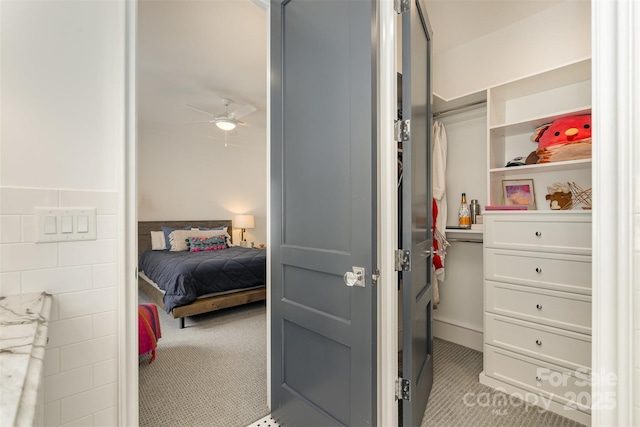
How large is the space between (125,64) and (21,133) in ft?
1.45

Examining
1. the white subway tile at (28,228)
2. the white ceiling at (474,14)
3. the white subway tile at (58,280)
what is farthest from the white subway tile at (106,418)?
the white ceiling at (474,14)

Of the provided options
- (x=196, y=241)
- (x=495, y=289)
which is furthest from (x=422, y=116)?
(x=196, y=241)

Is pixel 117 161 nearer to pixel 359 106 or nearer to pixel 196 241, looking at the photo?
pixel 359 106

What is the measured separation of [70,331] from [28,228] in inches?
15.9

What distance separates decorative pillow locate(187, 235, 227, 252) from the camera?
15.6 feet

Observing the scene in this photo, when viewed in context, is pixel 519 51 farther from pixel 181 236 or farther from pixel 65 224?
pixel 181 236

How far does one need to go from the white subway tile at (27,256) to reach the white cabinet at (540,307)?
7.68ft

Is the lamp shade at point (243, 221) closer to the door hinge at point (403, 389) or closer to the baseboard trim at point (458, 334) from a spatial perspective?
the baseboard trim at point (458, 334)

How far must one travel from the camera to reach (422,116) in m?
1.75

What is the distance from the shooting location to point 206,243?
4848 millimetres

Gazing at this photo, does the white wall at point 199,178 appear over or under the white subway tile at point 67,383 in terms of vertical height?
over

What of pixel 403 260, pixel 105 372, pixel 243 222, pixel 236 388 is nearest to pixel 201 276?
pixel 236 388

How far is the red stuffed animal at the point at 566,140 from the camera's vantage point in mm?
1878

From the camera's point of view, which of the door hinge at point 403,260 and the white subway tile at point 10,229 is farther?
the door hinge at point 403,260
